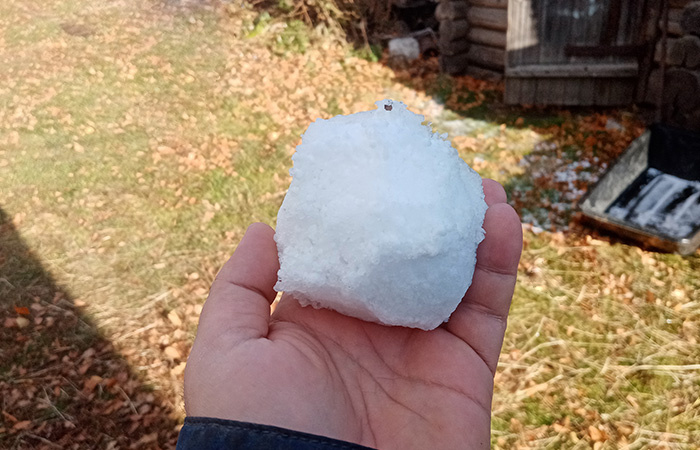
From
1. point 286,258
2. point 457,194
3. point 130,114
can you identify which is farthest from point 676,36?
point 130,114

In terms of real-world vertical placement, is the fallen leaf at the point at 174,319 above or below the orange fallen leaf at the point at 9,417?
above

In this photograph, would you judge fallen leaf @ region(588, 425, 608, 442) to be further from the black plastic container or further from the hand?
the black plastic container

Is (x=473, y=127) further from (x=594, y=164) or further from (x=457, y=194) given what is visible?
(x=457, y=194)

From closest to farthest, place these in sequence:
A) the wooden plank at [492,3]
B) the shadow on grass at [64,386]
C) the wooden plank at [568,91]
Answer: the shadow on grass at [64,386] → the wooden plank at [568,91] → the wooden plank at [492,3]

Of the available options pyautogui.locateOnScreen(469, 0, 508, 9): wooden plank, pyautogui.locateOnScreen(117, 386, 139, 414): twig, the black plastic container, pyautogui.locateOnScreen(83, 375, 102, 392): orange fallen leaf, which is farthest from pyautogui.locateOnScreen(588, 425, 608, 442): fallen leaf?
pyautogui.locateOnScreen(469, 0, 508, 9): wooden plank

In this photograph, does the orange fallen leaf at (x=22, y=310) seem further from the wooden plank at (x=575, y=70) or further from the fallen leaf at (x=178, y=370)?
the wooden plank at (x=575, y=70)

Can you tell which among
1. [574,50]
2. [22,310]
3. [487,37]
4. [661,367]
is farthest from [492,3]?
[22,310]

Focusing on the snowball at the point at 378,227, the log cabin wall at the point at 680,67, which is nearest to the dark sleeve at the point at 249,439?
the snowball at the point at 378,227
